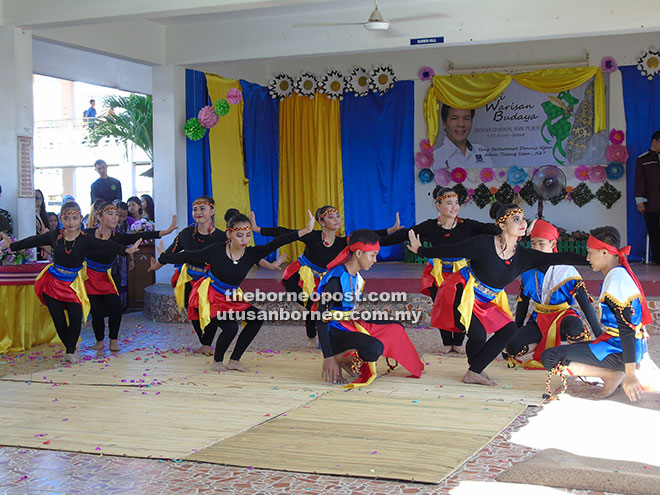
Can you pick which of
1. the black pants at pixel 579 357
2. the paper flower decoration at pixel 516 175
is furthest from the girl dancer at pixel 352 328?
the paper flower decoration at pixel 516 175

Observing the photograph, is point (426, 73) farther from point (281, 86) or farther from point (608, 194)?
point (608, 194)

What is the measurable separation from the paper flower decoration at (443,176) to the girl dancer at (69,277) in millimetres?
5182

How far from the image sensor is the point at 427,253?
4.91 meters

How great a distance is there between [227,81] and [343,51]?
1835mm

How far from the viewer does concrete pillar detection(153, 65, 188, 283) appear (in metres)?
8.89

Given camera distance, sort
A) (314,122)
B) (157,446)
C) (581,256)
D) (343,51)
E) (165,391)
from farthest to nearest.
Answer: (314,122), (343,51), (165,391), (581,256), (157,446)

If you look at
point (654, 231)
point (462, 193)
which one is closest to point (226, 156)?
point (462, 193)

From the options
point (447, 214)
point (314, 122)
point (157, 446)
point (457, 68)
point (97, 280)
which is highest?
point (457, 68)

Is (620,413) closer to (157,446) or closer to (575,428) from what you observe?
(575,428)

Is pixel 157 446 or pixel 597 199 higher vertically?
pixel 597 199

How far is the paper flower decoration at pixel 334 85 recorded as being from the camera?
1039 centimetres

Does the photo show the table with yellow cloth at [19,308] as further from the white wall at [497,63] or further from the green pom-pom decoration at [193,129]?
the white wall at [497,63]

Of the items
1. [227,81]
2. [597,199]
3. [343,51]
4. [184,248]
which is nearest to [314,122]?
[227,81]

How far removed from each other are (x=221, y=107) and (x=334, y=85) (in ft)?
6.37
